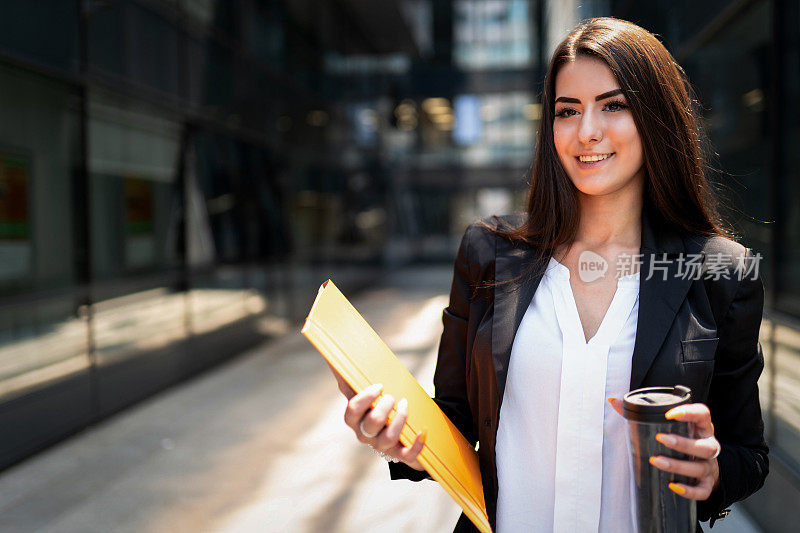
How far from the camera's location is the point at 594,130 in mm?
1282

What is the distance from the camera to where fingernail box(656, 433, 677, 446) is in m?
0.92

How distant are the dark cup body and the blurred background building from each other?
1185mm

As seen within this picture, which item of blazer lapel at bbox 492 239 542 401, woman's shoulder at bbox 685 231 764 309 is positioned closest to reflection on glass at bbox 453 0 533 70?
blazer lapel at bbox 492 239 542 401

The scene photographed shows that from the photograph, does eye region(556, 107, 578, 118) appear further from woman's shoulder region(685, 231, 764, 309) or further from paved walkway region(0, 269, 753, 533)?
paved walkway region(0, 269, 753, 533)

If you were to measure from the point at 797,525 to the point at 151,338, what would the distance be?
216 inches

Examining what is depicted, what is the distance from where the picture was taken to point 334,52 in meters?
14.1

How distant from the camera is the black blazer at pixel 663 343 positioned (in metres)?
1.22

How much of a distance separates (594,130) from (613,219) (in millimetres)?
254

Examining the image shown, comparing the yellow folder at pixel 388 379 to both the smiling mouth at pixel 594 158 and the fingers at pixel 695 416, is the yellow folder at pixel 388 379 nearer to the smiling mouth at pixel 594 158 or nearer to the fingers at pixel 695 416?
the fingers at pixel 695 416

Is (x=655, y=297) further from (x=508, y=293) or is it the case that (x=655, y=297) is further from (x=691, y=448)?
(x=691, y=448)

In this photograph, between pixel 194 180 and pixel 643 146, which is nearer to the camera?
pixel 643 146

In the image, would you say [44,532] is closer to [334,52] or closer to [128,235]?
[128,235]

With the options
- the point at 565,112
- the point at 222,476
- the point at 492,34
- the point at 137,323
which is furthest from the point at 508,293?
the point at 492,34

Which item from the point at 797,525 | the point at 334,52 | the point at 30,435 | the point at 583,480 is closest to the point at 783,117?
the point at 797,525
